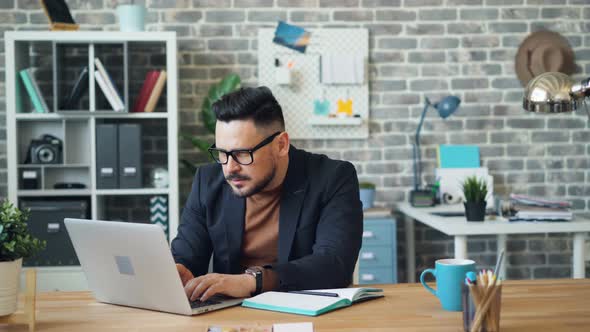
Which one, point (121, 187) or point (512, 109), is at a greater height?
point (512, 109)

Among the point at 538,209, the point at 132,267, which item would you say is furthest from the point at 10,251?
the point at 538,209

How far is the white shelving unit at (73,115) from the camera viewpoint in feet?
12.0

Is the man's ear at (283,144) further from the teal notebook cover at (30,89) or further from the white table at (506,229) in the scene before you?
the teal notebook cover at (30,89)

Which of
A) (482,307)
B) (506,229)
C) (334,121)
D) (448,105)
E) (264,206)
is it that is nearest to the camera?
(482,307)

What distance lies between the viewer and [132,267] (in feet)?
5.22

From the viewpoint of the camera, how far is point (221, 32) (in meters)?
4.12

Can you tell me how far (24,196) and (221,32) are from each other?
58.7 inches

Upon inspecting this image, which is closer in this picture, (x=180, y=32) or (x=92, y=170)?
(x=92, y=170)

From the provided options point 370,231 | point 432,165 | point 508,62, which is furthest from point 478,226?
point 508,62

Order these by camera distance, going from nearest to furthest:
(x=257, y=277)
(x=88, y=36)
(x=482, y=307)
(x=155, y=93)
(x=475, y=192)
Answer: (x=482, y=307) < (x=257, y=277) < (x=475, y=192) < (x=88, y=36) < (x=155, y=93)

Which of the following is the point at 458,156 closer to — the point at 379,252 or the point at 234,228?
the point at 379,252

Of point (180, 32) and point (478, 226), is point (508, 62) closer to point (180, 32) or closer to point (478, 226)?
point (478, 226)

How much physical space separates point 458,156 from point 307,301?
2.76 m

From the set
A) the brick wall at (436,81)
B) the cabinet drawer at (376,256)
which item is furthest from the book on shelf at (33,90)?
the cabinet drawer at (376,256)
